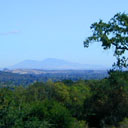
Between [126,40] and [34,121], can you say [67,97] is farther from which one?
[34,121]

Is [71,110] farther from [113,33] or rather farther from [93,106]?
[113,33]

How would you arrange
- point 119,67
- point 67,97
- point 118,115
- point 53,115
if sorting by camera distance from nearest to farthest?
1. point 53,115
2. point 119,67
3. point 118,115
4. point 67,97

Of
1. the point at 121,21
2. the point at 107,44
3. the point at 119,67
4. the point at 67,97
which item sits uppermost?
the point at 121,21

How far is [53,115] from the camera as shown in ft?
56.8

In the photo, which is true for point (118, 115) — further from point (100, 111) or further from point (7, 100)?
point (7, 100)

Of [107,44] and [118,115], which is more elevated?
[107,44]

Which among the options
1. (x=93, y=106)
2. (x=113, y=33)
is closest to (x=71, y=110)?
(x=93, y=106)

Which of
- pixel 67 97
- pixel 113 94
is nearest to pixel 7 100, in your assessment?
pixel 113 94

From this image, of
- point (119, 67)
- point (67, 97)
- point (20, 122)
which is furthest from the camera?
point (67, 97)

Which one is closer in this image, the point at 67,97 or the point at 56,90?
the point at 67,97

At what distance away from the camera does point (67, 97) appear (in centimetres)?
5566

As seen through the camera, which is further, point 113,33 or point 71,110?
point 71,110

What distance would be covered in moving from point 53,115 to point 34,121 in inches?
170

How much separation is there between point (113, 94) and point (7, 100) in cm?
1670
